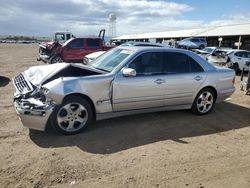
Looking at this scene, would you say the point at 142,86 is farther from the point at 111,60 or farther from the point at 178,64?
the point at 178,64

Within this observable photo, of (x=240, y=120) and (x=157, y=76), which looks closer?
(x=157, y=76)

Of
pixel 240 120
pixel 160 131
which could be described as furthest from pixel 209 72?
pixel 160 131

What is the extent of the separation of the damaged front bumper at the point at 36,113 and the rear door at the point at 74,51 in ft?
35.6

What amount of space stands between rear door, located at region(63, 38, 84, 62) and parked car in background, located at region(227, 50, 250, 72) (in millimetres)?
8644

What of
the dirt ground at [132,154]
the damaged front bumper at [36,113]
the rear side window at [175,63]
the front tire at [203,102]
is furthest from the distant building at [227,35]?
the damaged front bumper at [36,113]

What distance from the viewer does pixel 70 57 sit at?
15523 millimetres

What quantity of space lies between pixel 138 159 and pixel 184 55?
309cm

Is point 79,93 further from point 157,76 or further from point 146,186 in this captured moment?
point 146,186

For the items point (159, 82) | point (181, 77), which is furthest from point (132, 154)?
point (181, 77)

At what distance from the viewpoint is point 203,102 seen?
675 centimetres

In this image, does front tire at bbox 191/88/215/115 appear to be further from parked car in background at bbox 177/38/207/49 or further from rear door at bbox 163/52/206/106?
parked car in background at bbox 177/38/207/49

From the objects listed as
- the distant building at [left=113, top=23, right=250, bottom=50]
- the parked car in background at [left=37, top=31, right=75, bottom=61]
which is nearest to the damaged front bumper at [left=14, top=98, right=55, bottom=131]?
the parked car in background at [left=37, top=31, right=75, bottom=61]

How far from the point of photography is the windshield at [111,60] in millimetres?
5812

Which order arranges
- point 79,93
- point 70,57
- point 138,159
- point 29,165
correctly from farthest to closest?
point 70,57 < point 79,93 < point 138,159 < point 29,165
